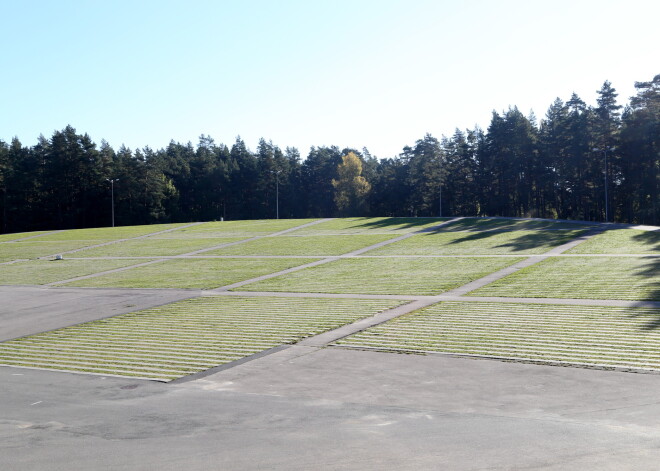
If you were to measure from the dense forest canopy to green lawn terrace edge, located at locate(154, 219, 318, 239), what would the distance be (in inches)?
1174

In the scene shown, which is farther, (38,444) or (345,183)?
(345,183)

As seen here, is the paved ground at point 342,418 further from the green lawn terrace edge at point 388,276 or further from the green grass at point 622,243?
the green grass at point 622,243

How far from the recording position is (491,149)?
88000mm

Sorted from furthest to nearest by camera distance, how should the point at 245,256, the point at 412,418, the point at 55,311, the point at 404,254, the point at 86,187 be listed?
the point at 86,187 → the point at 245,256 → the point at 404,254 → the point at 55,311 → the point at 412,418

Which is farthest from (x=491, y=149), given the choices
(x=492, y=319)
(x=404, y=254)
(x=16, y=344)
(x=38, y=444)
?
(x=38, y=444)

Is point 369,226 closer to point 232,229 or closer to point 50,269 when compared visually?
point 232,229

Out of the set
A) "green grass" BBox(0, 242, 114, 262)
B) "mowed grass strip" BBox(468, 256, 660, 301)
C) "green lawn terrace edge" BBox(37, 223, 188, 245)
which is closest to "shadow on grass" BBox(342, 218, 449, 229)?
"green lawn terrace edge" BBox(37, 223, 188, 245)

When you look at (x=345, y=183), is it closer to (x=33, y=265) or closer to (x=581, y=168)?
(x=581, y=168)

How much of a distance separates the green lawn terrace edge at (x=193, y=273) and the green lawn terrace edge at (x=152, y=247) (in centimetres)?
610

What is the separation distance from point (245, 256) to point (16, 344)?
989 inches

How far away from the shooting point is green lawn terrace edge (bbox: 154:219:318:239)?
192ft

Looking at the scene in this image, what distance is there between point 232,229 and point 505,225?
28.4 m

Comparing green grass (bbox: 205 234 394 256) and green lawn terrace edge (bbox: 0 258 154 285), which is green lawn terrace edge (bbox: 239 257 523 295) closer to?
green grass (bbox: 205 234 394 256)

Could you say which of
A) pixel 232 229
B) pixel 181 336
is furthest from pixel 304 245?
pixel 181 336
